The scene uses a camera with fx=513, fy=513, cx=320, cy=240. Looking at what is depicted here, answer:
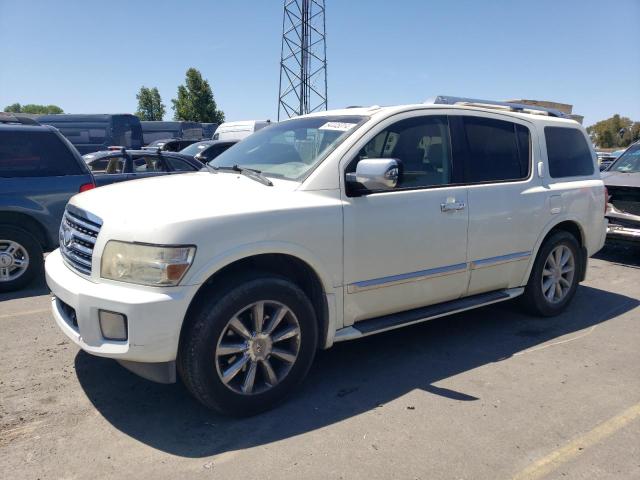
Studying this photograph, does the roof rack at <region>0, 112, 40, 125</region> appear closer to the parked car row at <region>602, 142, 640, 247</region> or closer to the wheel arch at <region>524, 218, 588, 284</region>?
the wheel arch at <region>524, 218, 588, 284</region>

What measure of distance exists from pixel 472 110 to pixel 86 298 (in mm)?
3365

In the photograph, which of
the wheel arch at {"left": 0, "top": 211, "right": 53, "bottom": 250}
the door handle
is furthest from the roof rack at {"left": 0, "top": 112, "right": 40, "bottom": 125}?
the door handle

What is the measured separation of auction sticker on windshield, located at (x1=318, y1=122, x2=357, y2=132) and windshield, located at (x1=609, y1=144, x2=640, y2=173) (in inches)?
260

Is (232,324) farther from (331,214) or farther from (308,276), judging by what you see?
(331,214)

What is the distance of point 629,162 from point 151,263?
8625mm

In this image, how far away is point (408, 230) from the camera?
3717 mm

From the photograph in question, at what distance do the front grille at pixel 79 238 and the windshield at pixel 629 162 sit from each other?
8316mm

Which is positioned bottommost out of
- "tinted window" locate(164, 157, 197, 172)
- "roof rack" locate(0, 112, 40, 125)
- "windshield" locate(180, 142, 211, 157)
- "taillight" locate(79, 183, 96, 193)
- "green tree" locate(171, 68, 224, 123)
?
"taillight" locate(79, 183, 96, 193)

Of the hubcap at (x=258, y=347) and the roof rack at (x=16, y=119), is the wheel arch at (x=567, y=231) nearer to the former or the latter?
the hubcap at (x=258, y=347)

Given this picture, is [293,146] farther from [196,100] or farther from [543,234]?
[196,100]

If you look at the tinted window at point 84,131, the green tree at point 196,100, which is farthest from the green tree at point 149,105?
the tinted window at point 84,131

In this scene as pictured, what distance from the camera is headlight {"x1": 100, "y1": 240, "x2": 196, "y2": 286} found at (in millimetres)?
2775

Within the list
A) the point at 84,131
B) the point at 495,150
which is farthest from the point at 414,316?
the point at 84,131

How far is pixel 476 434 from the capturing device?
120 inches
